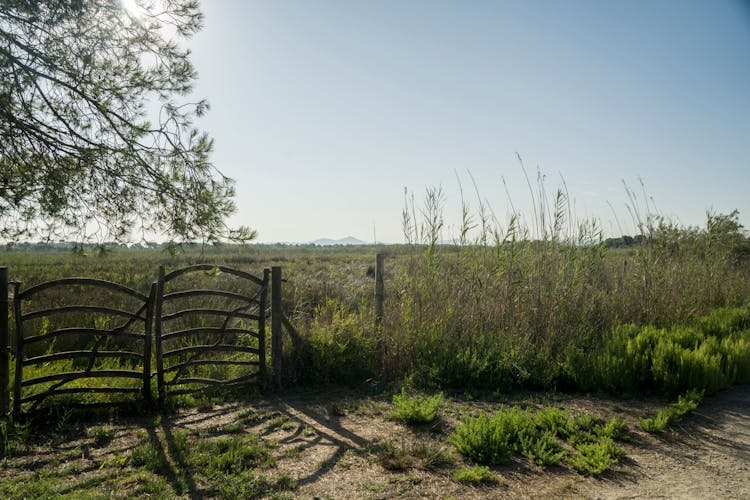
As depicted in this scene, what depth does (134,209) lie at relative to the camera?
477 centimetres

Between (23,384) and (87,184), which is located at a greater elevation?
(87,184)

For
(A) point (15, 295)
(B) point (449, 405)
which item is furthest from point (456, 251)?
(A) point (15, 295)

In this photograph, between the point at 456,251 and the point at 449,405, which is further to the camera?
the point at 456,251

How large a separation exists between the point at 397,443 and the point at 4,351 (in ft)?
12.4

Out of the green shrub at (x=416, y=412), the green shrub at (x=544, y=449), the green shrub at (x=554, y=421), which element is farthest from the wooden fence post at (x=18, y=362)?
the green shrub at (x=554, y=421)

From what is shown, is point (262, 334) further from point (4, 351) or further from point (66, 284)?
point (4, 351)

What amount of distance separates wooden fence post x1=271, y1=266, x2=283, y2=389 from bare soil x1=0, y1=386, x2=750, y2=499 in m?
0.38

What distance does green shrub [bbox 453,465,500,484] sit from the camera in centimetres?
343

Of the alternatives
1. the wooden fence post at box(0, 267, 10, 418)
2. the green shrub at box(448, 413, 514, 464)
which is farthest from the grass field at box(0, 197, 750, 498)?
the wooden fence post at box(0, 267, 10, 418)

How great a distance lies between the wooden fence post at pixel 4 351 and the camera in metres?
4.48

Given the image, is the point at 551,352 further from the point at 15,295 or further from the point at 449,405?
the point at 15,295

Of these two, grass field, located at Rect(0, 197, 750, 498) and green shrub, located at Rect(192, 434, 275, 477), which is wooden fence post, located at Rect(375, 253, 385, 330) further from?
green shrub, located at Rect(192, 434, 275, 477)

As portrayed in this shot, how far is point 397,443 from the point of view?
4082 millimetres

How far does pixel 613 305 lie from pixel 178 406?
612cm
